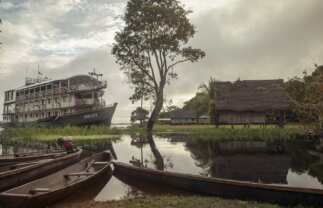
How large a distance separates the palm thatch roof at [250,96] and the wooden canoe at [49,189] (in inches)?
922

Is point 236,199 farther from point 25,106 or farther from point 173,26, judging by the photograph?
point 25,106

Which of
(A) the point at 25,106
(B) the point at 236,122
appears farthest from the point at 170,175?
(A) the point at 25,106

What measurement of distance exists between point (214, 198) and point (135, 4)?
28.8 m

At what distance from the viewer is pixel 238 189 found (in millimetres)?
8328

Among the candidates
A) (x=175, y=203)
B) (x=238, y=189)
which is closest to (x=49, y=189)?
(x=175, y=203)

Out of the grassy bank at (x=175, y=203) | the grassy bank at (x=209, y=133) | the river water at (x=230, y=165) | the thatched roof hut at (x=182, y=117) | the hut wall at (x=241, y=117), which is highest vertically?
the thatched roof hut at (x=182, y=117)

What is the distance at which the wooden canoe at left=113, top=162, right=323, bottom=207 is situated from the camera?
7.43m

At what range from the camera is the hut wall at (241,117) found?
113ft

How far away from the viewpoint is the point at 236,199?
8.26 meters

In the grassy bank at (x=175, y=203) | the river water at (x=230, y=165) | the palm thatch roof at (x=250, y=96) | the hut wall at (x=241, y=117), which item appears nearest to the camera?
the grassy bank at (x=175, y=203)

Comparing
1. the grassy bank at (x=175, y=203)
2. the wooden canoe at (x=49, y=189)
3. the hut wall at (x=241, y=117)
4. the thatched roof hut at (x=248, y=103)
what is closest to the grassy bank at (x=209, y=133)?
the thatched roof hut at (x=248, y=103)

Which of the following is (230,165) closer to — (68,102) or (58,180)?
(58,180)

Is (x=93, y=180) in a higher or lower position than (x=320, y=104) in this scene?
lower

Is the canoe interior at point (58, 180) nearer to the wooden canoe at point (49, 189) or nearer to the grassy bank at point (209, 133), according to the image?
the wooden canoe at point (49, 189)
